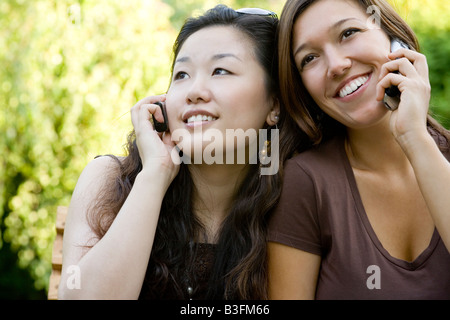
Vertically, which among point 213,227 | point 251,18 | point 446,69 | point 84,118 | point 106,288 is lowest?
point 106,288

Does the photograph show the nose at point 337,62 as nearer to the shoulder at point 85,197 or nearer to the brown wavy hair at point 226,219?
the brown wavy hair at point 226,219

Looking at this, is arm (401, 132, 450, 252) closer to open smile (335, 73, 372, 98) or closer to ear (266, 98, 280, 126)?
open smile (335, 73, 372, 98)

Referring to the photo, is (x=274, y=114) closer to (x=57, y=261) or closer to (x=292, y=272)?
(x=292, y=272)

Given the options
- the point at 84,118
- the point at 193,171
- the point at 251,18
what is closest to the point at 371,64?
the point at 251,18

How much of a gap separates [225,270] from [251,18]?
1.26 m

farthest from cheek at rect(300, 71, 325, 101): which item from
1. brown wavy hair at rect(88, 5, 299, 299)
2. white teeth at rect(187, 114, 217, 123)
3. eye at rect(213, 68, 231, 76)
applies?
white teeth at rect(187, 114, 217, 123)

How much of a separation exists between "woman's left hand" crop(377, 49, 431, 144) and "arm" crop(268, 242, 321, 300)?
0.67 meters

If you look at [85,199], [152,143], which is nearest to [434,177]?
[152,143]

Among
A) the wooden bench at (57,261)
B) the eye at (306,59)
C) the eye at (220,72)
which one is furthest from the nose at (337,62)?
A: the wooden bench at (57,261)

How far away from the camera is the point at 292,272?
2.34 metres

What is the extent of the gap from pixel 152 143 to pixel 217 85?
41 cm

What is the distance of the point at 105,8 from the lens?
4.30m

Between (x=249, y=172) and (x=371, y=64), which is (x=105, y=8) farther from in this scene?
(x=371, y=64)

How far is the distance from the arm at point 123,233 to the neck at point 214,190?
0.21 meters
